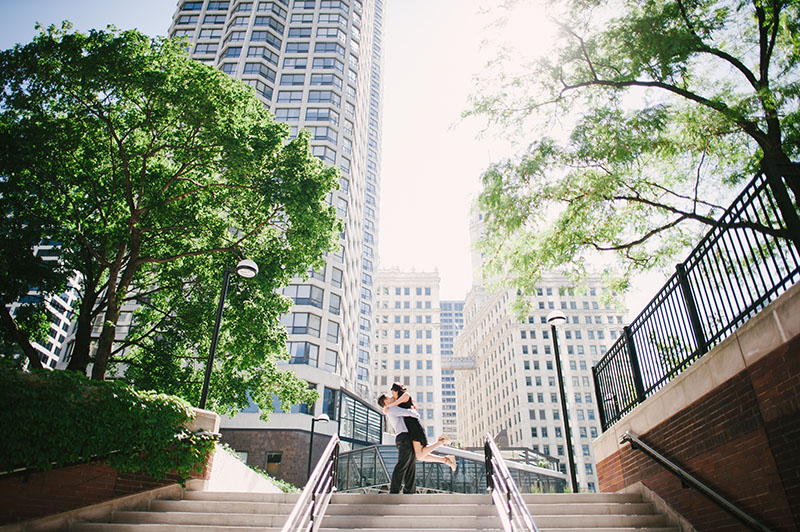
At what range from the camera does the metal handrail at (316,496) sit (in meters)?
5.46

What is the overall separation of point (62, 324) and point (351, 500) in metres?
Result: 144

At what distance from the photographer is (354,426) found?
45.2m

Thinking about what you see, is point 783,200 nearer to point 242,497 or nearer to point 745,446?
point 745,446

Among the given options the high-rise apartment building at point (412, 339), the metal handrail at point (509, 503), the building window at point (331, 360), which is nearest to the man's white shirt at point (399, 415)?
the metal handrail at point (509, 503)

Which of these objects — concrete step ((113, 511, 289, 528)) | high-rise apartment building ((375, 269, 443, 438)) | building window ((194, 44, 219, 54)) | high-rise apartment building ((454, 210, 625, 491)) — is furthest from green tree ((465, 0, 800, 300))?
high-rise apartment building ((375, 269, 443, 438))

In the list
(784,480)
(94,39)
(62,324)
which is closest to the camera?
(784,480)

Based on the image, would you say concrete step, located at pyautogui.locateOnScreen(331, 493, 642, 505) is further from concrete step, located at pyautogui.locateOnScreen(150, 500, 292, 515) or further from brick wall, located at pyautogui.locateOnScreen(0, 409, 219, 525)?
brick wall, located at pyautogui.locateOnScreen(0, 409, 219, 525)

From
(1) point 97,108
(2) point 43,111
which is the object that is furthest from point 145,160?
(2) point 43,111

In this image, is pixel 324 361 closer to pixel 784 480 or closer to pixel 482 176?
pixel 482 176

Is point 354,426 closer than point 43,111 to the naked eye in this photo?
No

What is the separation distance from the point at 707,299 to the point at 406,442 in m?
4.67

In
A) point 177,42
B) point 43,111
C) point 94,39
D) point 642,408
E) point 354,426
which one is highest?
point 177,42

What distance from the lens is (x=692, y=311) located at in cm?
645

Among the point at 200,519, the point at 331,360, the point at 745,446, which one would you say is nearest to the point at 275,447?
the point at 331,360
